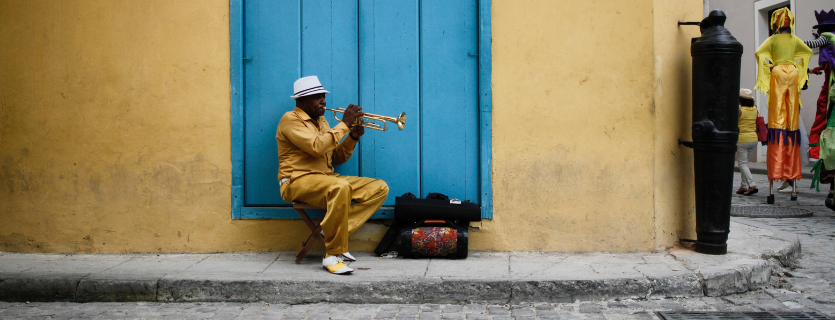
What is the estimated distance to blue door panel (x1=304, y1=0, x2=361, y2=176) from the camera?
5227mm

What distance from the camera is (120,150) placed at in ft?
17.1

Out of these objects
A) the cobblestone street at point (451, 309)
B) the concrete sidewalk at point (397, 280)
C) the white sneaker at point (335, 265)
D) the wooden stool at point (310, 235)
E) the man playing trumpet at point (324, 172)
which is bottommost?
the cobblestone street at point (451, 309)

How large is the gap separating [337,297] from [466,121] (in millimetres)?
1870

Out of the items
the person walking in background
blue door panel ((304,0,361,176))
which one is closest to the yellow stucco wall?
blue door panel ((304,0,361,176))

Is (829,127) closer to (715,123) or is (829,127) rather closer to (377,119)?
(715,123)

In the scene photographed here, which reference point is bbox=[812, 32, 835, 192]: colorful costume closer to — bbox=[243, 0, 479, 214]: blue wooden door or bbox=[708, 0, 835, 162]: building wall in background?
bbox=[243, 0, 479, 214]: blue wooden door

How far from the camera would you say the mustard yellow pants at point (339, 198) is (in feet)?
15.1

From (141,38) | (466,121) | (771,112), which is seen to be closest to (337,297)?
(466,121)

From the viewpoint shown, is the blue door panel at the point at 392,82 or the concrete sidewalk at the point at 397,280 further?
the blue door panel at the point at 392,82

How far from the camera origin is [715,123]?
15.9 ft

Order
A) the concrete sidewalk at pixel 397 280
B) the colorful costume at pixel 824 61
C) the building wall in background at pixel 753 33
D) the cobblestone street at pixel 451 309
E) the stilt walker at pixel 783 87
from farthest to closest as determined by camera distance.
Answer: the building wall in background at pixel 753 33 < the stilt walker at pixel 783 87 < the colorful costume at pixel 824 61 < the concrete sidewalk at pixel 397 280 < the cobblestone street at pixel 451 309

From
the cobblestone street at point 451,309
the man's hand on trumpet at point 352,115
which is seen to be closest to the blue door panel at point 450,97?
the man's hand on trumpet at point 352,115

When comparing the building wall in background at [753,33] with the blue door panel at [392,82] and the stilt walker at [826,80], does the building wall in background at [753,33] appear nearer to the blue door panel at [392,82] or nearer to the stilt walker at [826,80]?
the stilt walker at [826,80]

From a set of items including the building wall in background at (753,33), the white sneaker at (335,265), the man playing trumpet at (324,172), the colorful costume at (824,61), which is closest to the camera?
the white sneaker at (335,265)
